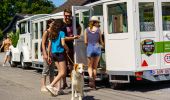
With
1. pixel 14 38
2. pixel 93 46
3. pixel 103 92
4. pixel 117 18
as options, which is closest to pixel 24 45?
pixel 14 38

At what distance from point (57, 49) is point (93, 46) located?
56.6 inches

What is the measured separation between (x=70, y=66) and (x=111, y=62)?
3.74ft

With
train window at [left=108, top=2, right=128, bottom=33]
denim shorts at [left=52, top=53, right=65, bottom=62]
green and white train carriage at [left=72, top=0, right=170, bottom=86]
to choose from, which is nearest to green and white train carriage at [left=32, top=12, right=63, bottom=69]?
train window at [left=108, top=2, right=128, bottom=33]

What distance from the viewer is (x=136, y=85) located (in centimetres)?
1315

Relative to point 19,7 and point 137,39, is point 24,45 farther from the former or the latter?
point 19,7

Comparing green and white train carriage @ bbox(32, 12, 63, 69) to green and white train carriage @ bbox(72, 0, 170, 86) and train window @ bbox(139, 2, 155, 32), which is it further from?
train window @ bbox(139, 2, 155, 32)

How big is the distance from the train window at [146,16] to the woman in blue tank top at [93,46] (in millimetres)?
1184

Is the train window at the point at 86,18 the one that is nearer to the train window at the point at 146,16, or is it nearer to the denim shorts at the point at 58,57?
the train window at the point at 146,16

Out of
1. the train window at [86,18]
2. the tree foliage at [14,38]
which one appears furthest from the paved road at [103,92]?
the tree foliage at [14,38]

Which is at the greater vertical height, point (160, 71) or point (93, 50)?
point (93, 50)

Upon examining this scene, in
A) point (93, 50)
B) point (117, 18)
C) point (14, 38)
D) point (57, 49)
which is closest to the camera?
point (57, 49)

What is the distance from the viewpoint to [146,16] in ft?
39.1

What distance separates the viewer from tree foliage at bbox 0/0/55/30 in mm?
67188

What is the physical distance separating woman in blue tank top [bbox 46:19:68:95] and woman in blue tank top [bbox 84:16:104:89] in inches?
47.0
